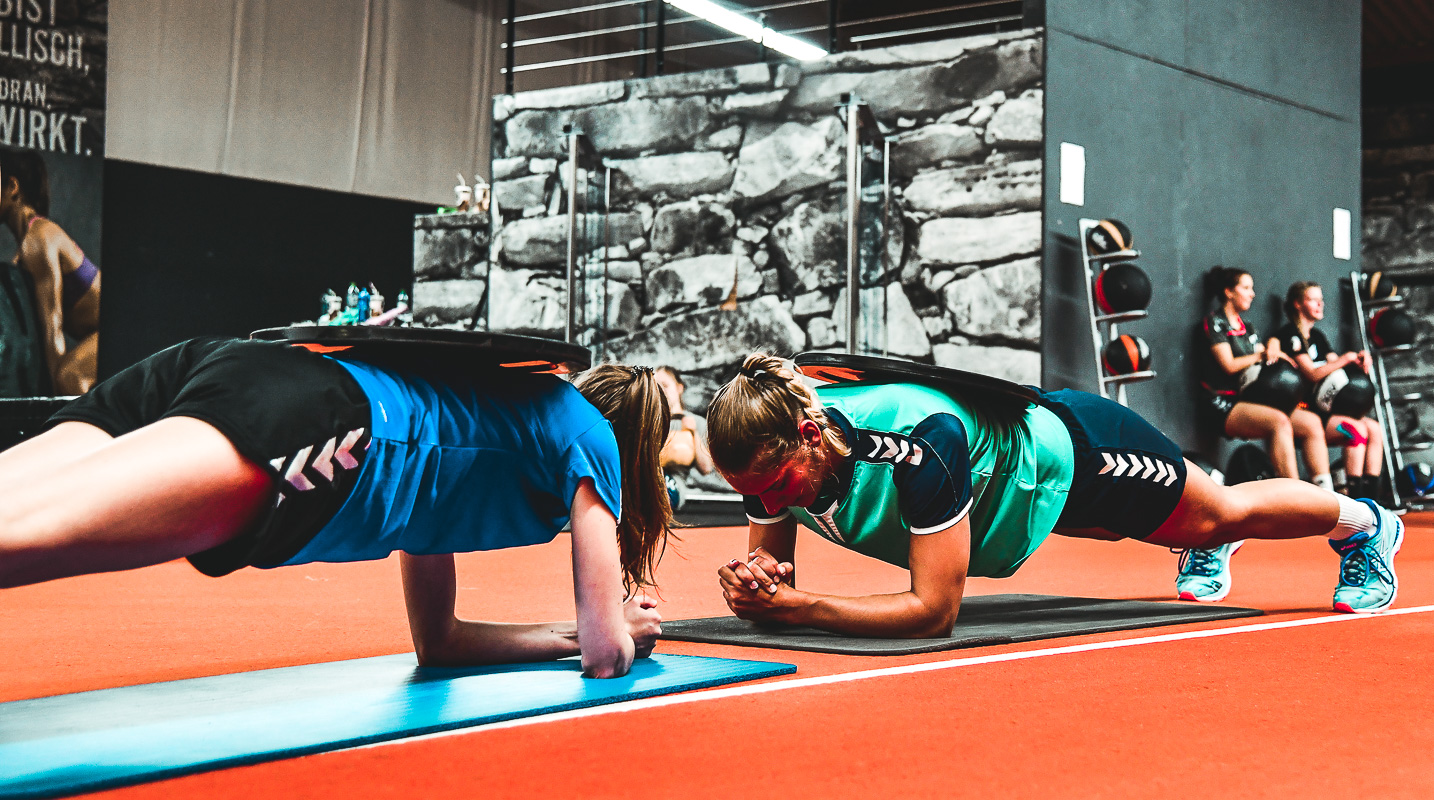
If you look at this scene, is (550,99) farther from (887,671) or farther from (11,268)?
(887,671)

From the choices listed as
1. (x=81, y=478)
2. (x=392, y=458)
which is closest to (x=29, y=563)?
(x=81, y=478)

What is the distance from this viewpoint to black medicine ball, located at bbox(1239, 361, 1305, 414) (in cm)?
730

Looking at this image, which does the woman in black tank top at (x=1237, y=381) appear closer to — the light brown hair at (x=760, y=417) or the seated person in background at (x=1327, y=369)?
the seated person in background at (x=1327, y=369)

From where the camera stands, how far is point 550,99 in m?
8.65

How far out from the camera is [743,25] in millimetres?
11242

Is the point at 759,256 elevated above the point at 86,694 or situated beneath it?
elevated above

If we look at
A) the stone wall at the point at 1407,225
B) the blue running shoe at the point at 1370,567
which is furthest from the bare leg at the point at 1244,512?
the stone wall at the point at 1407,225

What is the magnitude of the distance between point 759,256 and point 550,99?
1.94 metres

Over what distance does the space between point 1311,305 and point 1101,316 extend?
1.94m

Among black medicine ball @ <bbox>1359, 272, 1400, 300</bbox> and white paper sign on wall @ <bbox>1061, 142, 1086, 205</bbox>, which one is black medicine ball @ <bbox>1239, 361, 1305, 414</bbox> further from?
black medicine ball @ <bbox>1359, 272, 1400, 300</bbox>

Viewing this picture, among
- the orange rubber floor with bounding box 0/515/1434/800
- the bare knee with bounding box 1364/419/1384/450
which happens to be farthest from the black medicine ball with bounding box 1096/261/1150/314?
the orange rubber floor with bounding box 0/515/1434/800

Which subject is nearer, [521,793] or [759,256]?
[521,793]

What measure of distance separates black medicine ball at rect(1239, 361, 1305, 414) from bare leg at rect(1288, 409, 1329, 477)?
0.67 ft

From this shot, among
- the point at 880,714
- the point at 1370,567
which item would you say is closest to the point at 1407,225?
the point at 1370,567
